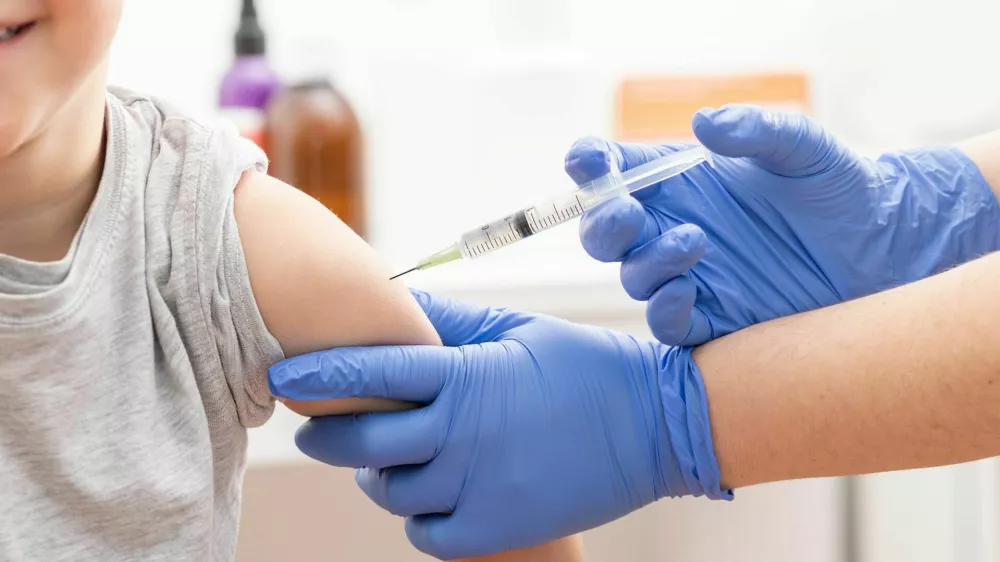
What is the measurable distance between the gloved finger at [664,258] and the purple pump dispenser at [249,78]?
92 centimetres

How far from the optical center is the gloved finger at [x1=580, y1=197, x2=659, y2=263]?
919 millimetres

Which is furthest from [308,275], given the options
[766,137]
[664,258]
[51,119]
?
[766,137]

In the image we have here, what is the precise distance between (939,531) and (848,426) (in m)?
0.83

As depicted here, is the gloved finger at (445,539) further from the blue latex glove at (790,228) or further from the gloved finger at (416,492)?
the blue latex glove at (790,228)

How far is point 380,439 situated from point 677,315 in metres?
0.32

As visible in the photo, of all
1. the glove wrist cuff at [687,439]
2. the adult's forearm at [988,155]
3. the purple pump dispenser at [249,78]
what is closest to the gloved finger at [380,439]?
the glove wrist cuff at [687,439]

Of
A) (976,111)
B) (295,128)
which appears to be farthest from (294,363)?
(976,111)

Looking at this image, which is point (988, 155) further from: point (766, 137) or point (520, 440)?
point (520, 440)

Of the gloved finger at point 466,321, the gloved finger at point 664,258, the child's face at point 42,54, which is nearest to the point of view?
the child's face at point 42,54

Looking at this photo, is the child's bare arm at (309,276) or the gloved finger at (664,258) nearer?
the child's bare arm at (309,276)

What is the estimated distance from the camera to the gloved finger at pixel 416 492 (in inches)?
36.5

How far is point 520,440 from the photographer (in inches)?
37.0

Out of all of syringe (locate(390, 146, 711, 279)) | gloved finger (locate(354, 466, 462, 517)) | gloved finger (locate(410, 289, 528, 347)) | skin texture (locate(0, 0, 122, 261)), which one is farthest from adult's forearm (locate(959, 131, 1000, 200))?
skin texture (locate(0, 0, 122, 261))

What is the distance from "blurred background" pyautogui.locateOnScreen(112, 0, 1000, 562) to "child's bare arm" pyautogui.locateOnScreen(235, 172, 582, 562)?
553 mm
